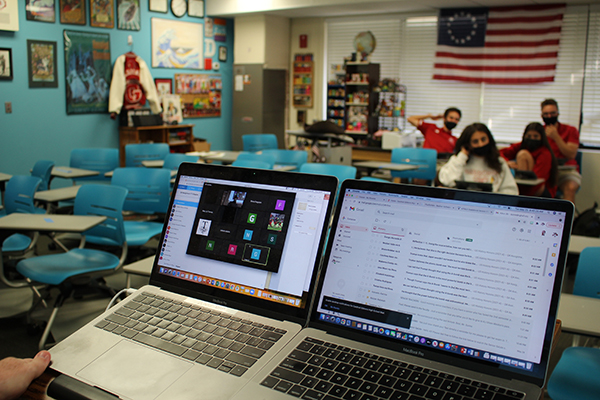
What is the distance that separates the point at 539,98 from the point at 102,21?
6.43 metres

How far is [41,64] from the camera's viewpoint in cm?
663

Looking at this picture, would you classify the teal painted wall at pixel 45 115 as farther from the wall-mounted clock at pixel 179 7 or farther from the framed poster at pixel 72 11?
the wall-mounted clock at pixel 179 7

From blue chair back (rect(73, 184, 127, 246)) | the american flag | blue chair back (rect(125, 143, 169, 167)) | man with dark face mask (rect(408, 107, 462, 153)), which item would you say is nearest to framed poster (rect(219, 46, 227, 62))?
the american flag

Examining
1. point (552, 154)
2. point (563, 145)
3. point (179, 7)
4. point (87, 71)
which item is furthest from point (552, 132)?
point (87, 71)

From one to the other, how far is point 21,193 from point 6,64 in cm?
350

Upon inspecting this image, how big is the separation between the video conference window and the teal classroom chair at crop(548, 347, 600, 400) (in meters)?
1.14

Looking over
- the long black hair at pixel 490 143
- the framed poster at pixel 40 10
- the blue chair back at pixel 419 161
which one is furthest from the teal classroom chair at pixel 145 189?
the framed poster at pixel 40 10

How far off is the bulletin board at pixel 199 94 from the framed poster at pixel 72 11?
71.2 inches

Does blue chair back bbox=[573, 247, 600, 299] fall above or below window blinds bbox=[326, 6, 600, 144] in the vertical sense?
below

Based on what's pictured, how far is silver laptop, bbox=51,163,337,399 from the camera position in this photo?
0.93m

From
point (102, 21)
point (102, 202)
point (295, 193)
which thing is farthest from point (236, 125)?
point (295, 193)

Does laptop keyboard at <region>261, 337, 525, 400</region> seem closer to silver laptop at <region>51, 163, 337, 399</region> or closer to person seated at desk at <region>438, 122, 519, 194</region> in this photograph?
silver laptop at <region>51, 163, 337, 399</region>

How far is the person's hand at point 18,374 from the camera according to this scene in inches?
34.7

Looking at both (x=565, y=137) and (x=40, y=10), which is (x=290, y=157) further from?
(x=40, y=10)
